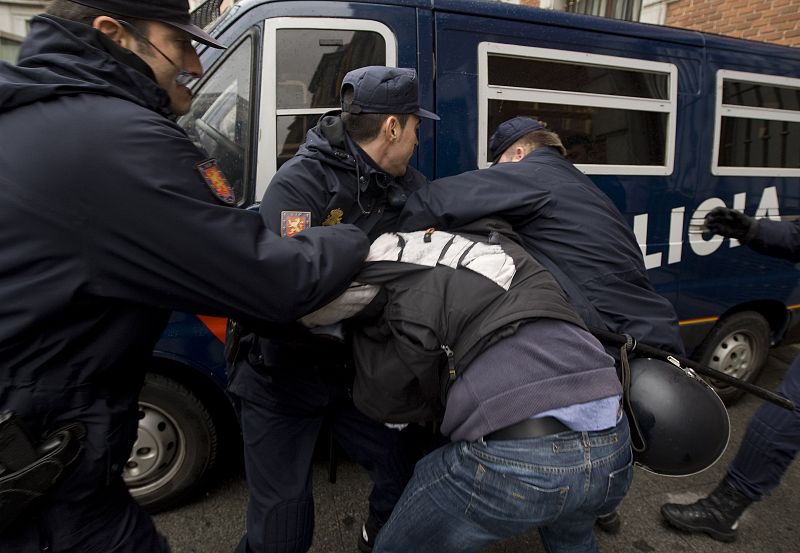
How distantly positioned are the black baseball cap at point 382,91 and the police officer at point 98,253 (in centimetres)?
63

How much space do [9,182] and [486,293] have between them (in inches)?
36.3

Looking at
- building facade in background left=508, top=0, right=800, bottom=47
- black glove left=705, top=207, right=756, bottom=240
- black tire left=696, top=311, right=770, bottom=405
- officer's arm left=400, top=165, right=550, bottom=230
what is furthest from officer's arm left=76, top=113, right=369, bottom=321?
building facade in background left=508, top=0, right=800, bottom=47

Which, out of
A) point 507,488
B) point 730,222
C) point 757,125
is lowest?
point 507,488

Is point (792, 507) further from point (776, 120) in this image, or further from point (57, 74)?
point (57, 74)

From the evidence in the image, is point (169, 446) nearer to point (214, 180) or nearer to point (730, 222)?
point (214, 180)

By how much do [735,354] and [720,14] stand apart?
482 centimetres

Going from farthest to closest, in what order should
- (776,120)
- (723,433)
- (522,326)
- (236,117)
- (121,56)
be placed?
1. (776,120)
2. (236,117)
3. (723,433)
4. (522,326)
5. (121,56)

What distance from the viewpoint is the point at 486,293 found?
119cm

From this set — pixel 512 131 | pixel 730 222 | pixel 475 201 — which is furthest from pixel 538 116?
pixel 475 201

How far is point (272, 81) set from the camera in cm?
228

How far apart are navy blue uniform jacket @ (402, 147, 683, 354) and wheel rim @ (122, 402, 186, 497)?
1654 millimetres

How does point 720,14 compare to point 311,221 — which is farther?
point 720,14

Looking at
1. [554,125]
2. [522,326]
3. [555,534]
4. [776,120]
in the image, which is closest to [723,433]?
[555,534]

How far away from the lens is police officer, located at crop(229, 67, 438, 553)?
169 cm
